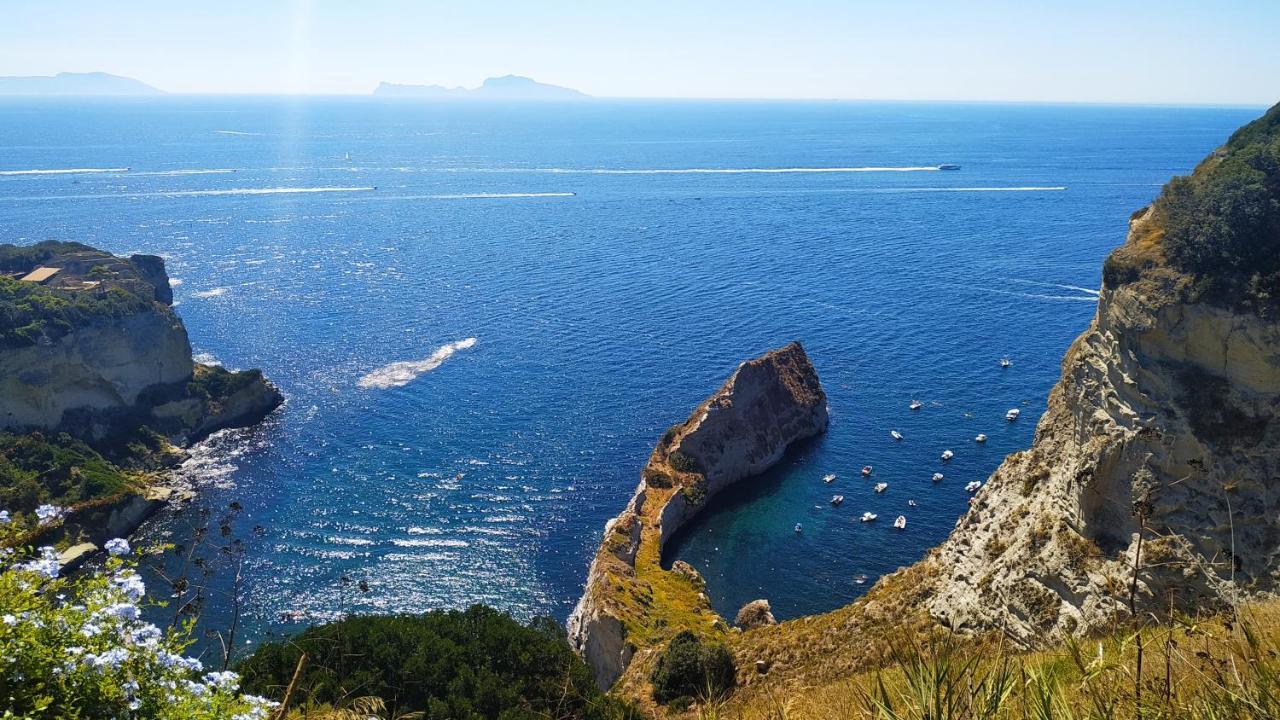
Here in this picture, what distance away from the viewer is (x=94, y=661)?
380 inches

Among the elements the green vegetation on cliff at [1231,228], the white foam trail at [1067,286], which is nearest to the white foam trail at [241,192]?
the white foam trail at [1067,286]

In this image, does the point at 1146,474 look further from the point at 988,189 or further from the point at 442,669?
the point at 988,189

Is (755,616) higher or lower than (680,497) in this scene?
lower

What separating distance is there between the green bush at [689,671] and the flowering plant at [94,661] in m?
25.8

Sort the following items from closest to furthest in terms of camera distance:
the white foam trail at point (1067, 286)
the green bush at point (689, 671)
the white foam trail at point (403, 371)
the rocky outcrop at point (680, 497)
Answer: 1. the green bush at point (689, 671)
2. the rocky outcrop at point (680, 497)
3. the white foam trail at point (403, 371)
4. the white foam trail at point (1067, 286)

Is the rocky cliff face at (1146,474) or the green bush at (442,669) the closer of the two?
the green bush at (442,669)

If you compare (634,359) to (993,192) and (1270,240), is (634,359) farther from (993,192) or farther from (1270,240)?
(993,192)

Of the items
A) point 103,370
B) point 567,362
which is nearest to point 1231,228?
point 567,362

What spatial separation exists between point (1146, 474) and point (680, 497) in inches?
1362

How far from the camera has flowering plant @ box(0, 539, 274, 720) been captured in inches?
374

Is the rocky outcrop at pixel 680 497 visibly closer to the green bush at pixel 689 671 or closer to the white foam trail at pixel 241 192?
the green bush at pixel 689 671

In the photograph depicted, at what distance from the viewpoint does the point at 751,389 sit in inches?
2827

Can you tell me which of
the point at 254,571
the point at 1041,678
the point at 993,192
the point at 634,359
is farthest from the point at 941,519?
the point at 993,192

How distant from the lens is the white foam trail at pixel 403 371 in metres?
82.9
